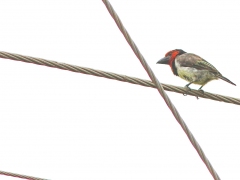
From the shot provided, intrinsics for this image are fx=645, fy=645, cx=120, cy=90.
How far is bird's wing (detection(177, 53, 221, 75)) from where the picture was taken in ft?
28.3

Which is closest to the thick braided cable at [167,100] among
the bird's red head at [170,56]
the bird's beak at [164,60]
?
the bird's red head at [170,56]

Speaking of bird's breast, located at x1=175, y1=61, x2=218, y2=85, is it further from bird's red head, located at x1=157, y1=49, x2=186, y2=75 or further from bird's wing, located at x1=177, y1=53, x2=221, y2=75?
bird's red head, located at x1=157, y1=49, x2=186, y2=75

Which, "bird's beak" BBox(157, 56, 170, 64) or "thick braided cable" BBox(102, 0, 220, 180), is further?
"bird's beak" BBox(157, 56, 170, 64)

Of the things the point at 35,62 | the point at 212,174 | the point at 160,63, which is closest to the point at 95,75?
the point at 35,62

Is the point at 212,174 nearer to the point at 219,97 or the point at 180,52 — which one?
the point at 219,97

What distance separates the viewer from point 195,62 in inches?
354

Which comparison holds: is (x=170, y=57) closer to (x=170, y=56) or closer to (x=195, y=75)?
(x=170, y=56)

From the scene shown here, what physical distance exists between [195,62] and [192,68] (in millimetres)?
117

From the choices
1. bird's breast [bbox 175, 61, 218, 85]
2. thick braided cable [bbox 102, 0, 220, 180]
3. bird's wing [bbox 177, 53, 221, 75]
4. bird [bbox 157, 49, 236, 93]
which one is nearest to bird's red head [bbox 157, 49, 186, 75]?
bird [bbox 157, 49, 236, 93]

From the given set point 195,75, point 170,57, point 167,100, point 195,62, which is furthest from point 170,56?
point 167,100

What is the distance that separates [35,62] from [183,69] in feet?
13.5

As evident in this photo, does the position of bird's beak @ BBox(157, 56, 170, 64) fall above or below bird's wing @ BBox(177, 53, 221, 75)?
above

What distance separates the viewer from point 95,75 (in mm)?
5465

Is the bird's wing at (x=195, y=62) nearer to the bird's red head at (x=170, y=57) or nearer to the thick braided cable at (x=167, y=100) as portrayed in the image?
the bird's red head at (x=170, y=57)
